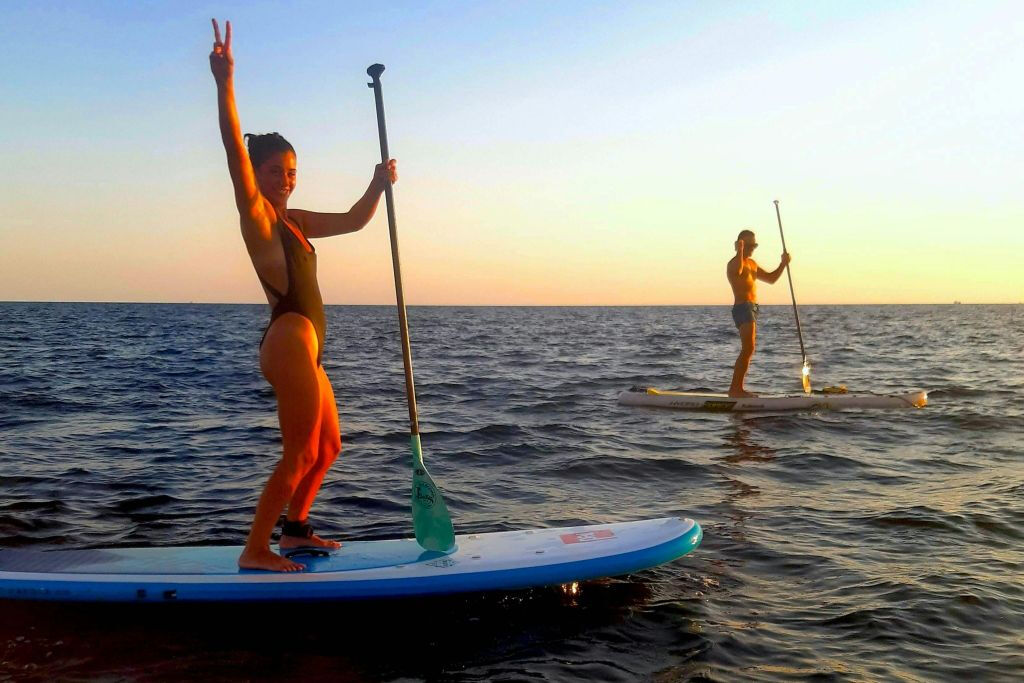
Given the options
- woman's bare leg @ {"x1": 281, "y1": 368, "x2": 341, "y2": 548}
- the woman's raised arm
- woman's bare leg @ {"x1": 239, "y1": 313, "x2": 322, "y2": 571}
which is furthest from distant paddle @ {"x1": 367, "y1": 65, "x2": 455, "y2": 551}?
the woman's raised arm

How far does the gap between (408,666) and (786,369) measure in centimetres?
1836

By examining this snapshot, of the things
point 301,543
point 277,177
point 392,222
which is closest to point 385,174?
point 392,222

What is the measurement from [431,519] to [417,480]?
219mm

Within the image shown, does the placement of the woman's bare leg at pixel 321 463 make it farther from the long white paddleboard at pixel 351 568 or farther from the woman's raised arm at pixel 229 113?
the woman's raised arm at pixel 229 113

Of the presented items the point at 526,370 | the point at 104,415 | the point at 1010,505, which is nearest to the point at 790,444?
the point at 1010,505

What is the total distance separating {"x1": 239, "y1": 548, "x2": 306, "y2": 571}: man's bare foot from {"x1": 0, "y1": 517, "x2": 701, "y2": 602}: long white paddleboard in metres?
0.05

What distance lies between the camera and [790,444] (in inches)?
352

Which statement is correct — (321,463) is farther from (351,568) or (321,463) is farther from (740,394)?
(740,394)

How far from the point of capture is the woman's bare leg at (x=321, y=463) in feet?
13.6

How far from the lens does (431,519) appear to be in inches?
173

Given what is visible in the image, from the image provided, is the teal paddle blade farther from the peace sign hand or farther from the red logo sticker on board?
the peace sign hand

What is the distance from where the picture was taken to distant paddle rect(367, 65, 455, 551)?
438 cm

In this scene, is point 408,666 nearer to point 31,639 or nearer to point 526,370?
point 31,639

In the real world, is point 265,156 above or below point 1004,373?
above
